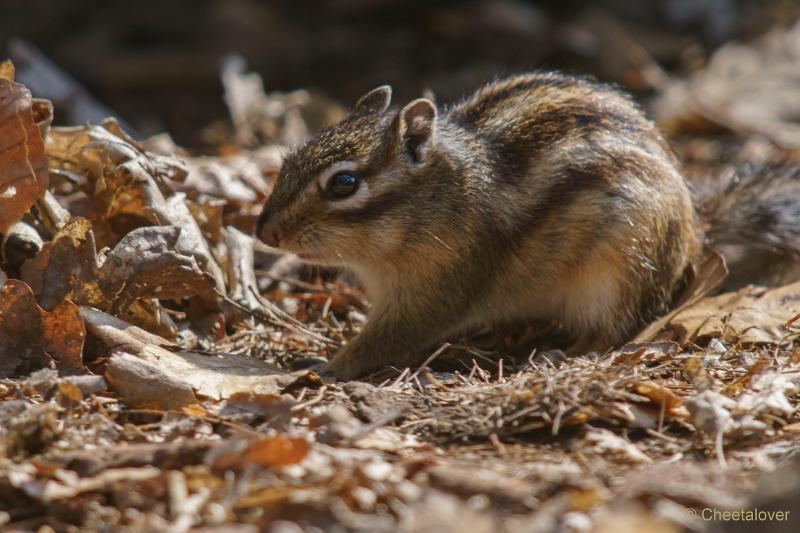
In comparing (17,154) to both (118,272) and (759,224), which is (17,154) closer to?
(118,272)

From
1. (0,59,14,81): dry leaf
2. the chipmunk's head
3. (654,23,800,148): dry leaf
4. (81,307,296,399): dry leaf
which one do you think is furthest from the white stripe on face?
(654,23,800,148): dry leaf

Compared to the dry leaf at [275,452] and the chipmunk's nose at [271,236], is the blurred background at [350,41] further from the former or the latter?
the dry leaf at [275,452]

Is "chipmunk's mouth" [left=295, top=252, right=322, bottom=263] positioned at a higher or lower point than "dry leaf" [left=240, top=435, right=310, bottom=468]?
higher

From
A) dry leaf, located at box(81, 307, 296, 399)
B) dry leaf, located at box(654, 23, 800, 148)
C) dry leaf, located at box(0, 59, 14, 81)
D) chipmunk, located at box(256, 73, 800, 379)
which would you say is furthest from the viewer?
dry leaf, located at box(654, 23, 800, 148)

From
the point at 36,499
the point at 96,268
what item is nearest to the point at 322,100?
the point at 96,268

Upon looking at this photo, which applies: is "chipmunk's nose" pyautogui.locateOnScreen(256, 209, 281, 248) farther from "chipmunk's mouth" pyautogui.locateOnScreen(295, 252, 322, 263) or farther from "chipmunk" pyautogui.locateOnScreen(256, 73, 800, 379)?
"chipmunk's mouth" pyautogui.locateOnScreen(295, 252, 322, 263)

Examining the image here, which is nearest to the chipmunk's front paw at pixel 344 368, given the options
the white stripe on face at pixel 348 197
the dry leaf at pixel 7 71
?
the white stripe on face at pixel 348 197

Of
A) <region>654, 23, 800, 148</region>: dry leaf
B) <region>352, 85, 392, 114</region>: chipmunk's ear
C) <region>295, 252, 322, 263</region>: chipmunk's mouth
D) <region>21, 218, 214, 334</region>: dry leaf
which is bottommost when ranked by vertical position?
<region>21, 218, 214, 334</region>: dry leaf
